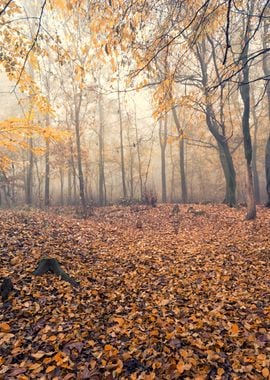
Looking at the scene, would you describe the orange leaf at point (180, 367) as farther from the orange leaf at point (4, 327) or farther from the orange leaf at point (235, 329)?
the orange leaf at point (4, 327)

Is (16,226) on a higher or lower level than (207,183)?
lower

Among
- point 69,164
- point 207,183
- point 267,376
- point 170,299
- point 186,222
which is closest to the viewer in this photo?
point 267,376

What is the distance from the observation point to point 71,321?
3.88 m

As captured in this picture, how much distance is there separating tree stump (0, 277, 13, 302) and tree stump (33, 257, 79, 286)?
666 mm

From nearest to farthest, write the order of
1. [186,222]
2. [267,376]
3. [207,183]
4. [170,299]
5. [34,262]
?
[267,376], [170,299], [34,262], [186,222], [207,183]

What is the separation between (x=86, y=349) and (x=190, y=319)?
60.8 inches

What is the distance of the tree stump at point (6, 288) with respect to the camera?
4316mm

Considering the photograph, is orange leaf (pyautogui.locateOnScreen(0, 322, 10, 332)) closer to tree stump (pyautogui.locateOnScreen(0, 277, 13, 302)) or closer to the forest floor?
the forest floor

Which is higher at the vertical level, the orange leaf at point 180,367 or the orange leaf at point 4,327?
the orange leaf at point 4,327

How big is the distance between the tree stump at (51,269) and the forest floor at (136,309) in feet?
0.46

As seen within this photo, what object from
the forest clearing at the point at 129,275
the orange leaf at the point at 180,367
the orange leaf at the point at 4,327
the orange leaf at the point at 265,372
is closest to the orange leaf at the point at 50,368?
the forest clearing at the point at 129,275

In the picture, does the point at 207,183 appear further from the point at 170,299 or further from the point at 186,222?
the point at 170,299

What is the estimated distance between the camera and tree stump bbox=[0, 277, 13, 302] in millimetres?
4316

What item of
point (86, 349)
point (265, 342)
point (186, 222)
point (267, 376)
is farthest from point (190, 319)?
point (186, 222)
